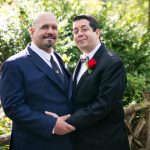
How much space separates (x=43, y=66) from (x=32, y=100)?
346 millimetres

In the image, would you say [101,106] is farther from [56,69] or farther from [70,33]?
[70,33]

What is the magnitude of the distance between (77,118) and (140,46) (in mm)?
4274

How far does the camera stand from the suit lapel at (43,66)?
3.85 meters

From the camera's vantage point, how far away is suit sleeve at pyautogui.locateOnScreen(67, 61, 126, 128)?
154 inches

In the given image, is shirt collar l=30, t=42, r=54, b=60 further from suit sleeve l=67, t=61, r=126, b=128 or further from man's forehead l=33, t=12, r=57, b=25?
suit sleeve l=67, t=61, r=126, b=128

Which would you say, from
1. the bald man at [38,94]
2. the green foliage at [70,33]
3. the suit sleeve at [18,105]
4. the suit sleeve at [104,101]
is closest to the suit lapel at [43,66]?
the bald man at [38,94]

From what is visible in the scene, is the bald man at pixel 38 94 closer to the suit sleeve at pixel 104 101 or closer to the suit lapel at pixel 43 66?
the suit lapel at pixel 43 66

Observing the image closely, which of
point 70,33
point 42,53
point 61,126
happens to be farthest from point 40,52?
point 70,33

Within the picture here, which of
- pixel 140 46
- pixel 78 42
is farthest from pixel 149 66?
pixel 78 42

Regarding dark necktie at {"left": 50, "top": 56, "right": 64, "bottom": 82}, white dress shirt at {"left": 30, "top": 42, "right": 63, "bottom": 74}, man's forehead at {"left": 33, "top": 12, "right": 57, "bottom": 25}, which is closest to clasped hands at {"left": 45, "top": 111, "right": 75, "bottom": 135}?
dark necktie at {"left": 50, "top": 56, "right": 64, "bottom": 82}

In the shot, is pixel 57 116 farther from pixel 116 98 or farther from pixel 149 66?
pixel 149 66

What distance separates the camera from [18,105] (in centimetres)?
364

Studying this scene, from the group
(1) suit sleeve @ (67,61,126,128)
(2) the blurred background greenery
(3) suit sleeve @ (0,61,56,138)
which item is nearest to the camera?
(3) suit sleeve @ (0,61,56,138)

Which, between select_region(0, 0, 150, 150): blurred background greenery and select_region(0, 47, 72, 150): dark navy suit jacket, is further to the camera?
select_region(0, 0, 150, 150): blurred background greenery
